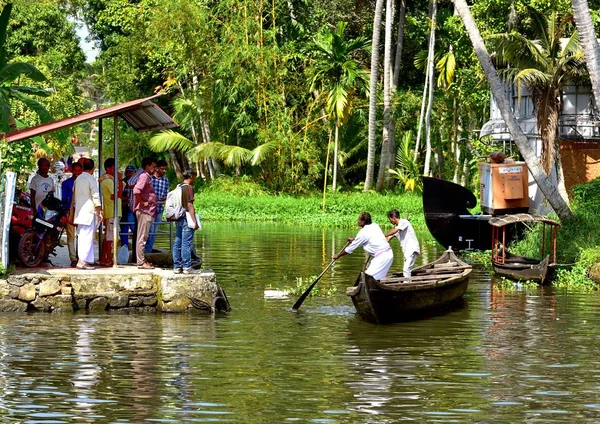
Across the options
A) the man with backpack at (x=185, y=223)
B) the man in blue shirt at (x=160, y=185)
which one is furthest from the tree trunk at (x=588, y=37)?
the man with backpack at (x=185, y=223)

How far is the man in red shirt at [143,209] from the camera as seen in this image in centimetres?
1711

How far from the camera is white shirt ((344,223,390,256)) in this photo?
16453 mm

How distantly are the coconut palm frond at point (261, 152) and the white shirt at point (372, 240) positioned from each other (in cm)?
2498

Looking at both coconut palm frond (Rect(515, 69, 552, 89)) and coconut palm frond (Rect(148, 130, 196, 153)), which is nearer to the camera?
coconut palm frond (Rect(515, 69, 552, 89))

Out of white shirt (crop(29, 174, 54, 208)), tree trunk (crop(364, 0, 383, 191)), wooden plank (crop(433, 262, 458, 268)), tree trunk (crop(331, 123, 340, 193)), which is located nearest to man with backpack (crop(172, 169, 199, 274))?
white shirt (crop(29, 174, 54, 208))

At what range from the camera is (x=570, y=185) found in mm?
31375

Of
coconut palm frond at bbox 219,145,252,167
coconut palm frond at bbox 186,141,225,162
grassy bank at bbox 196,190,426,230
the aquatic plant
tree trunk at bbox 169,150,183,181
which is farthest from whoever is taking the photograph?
tree trunk at bbox 169,150,183,181

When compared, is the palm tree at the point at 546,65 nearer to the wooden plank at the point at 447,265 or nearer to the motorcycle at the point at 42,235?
the wooden plank at the point at 447,265

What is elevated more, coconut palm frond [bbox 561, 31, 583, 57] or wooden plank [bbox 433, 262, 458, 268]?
coconut palm frond [bbox 561, 31, 583, 57]

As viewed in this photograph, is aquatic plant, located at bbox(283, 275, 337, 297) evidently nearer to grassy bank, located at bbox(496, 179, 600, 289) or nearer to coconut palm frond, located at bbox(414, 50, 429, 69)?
grassy bank, located at bbox(496, 179, 600, 289)

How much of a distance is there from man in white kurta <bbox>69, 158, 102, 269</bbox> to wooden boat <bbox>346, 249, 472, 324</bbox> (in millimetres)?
3937

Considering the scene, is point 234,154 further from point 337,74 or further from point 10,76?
point 10,76

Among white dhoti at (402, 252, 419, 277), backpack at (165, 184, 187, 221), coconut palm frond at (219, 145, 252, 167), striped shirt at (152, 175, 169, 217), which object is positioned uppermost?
coconut palm frond at (219, 145, 252, 167)

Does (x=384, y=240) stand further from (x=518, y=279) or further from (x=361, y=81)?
(x=361, y=81)
